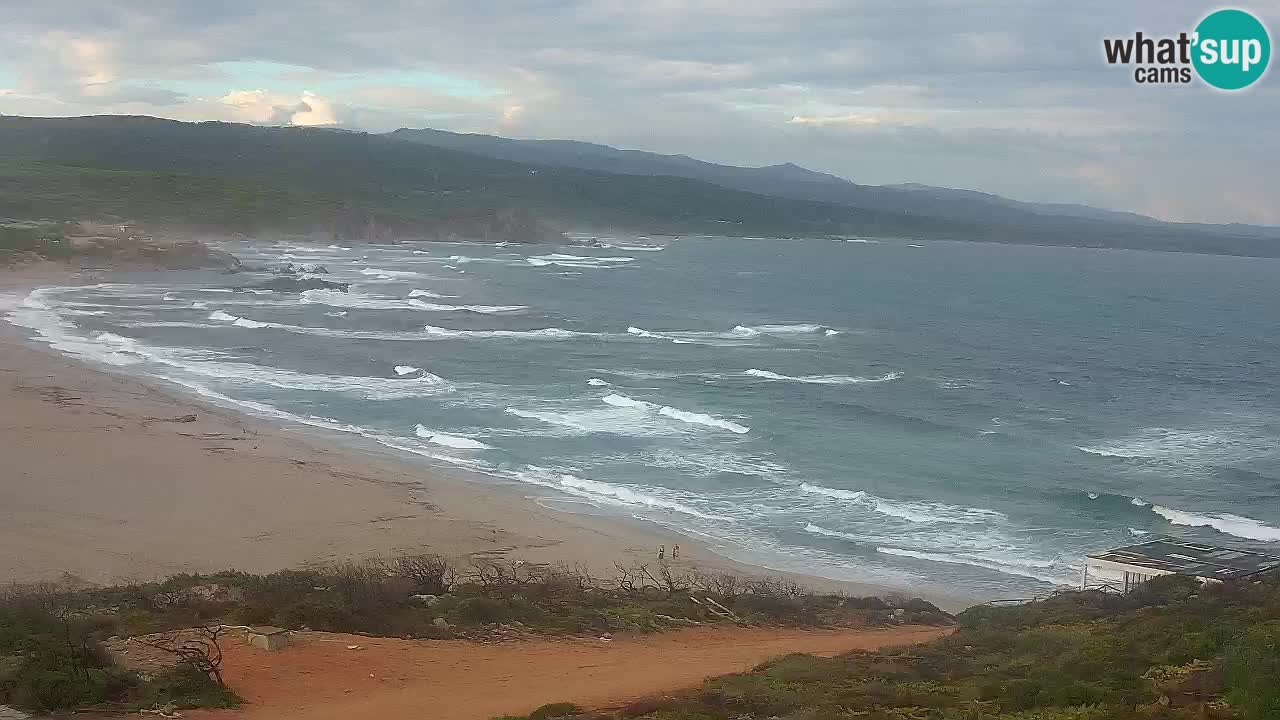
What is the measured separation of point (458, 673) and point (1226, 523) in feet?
67.8

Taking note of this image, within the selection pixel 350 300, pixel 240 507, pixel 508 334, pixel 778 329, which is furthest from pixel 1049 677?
pixel 350 300

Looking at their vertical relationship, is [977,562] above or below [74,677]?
below

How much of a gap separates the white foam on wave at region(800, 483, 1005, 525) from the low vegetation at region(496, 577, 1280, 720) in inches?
448

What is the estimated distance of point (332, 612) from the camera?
1391cm

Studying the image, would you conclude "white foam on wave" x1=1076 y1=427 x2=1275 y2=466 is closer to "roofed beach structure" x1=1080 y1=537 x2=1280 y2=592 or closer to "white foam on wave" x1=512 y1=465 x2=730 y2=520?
"roofed beach structure" x1=1080 y1=537 x2=1280 y2=592

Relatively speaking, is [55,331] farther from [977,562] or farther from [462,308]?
[977,562]

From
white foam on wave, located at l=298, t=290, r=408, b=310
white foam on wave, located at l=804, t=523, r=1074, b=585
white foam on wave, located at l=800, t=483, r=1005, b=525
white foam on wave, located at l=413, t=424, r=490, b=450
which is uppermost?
white foam on wave, located at l=298, t=290, r=408, b=310

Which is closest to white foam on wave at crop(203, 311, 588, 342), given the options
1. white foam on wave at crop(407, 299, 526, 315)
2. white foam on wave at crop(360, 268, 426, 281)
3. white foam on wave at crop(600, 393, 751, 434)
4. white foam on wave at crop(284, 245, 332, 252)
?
white foam on wave at crop(407, 299, 526, 315)

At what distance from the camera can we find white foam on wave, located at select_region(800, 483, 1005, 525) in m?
26.5

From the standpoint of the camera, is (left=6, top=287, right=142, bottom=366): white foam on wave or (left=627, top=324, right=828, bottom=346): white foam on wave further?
(left=627, top=324, right=828, bottom=346): white foam on wave

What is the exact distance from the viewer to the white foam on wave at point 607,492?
2606cm

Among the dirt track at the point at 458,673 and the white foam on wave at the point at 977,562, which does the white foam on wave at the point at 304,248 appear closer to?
the white foam on wave at the point at 977,562

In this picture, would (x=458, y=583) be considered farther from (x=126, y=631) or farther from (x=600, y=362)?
(x=600, y=362)

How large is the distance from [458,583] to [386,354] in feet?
98.0
